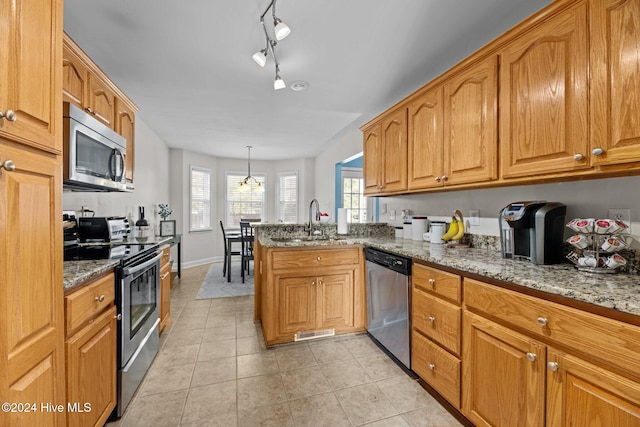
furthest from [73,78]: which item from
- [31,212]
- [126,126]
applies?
[31,212]

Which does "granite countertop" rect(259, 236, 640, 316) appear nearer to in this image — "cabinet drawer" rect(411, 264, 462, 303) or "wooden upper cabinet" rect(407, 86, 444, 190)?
"cabinet drawer" rect(411, 264, 462, 303)

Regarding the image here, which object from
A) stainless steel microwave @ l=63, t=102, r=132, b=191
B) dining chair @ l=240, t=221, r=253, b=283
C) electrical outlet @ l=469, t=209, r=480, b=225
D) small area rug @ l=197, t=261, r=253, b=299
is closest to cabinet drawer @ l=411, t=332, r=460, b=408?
electrical outlet @ l=469, t=209, r=480, b=225

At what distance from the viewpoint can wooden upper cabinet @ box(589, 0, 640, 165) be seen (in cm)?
107

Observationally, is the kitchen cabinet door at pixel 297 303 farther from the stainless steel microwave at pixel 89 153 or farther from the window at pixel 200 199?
the window at pixel 200 199

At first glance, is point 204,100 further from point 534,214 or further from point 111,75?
point 534,214

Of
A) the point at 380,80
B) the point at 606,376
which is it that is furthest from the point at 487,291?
the point at 380,80

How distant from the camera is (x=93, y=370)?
1285 millimetres

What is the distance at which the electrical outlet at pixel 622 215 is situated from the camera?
134 cm

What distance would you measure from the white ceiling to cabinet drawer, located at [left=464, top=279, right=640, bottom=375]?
1.63 m

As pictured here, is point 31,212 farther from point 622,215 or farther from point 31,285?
point 622,215

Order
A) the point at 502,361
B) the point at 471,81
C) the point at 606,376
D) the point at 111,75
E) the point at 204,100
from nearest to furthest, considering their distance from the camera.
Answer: the point at 606,376
the point at 502,361
the point at 471,81
the point at 111,75
the point at 204,100

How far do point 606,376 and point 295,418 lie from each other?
4.66 feet

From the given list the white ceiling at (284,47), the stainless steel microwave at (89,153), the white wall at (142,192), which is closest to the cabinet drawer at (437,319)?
the white ceiling at (284,47)

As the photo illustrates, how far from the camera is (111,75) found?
8.28 feet
